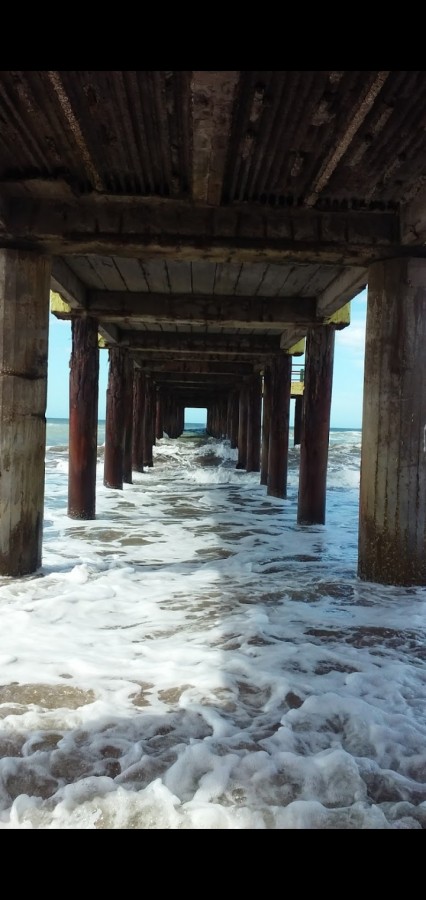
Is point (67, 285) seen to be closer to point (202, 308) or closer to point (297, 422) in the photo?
point (202, 308)

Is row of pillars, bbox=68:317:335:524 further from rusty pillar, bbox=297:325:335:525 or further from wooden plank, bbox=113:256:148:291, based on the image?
wooden plank, bbox=113:256:148:291

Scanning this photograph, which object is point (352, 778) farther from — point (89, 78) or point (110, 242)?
point (110, 242)

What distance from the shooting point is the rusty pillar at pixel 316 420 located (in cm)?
830

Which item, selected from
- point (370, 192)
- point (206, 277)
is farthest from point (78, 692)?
point (206, 277)

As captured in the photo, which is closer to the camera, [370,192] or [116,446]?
[370,192]

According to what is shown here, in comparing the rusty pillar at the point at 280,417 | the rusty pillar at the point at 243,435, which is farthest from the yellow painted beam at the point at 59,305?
the rusty pillar at the point at 243,435

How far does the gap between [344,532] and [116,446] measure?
16.9 feet

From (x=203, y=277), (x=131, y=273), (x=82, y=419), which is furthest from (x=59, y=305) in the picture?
(x=203, y=277)

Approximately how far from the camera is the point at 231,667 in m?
3.36

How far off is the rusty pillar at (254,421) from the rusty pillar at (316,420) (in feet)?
23.4

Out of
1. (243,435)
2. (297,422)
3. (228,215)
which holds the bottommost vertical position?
(243,435)

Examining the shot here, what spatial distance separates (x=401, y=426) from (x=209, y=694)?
3.07 meters

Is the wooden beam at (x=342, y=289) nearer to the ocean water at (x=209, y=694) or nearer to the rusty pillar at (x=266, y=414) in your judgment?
the ocean water at (x=209, y=694)

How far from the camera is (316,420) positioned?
27.6 feet
